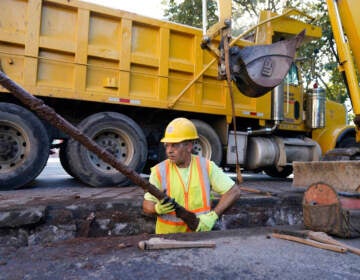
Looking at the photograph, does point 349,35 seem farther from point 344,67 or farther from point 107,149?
point 107,149

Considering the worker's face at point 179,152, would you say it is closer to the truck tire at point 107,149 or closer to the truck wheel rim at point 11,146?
the truck tire at point 107,149

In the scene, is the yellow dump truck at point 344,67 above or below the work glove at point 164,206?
above

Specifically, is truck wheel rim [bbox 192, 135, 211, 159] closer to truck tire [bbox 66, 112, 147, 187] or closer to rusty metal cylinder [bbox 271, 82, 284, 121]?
truck tire [bbox 66, 112, 147, 187]

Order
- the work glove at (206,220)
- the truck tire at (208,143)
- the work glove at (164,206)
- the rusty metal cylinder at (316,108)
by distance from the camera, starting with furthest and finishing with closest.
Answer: the rusty metal cylinder at (316,108) < the truck tire at (208,143) < the work glove at (206,220) < the work glove at (164,206)

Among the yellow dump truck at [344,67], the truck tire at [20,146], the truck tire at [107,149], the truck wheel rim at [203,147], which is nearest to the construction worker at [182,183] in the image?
the yellow dump truck at [344,67]

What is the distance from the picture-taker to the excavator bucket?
15.9ft

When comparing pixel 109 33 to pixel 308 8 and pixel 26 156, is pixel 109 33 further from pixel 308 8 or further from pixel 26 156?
pixel 308 8

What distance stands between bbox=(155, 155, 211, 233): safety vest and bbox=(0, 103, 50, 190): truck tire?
2.53 m

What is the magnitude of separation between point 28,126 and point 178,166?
268 cm

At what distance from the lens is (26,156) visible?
14.4ft

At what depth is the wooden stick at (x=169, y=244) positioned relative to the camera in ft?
6.71

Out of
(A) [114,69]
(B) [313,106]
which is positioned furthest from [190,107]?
(B) [313,106]

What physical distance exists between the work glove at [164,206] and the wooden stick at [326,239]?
1.02m

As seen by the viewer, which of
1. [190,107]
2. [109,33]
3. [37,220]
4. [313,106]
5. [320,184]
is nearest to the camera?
[320,184]
